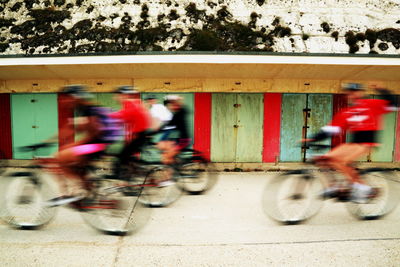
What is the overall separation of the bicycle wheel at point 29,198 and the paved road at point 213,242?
0.45 ft

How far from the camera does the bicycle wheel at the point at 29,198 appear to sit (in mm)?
3529

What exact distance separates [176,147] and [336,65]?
5.36m

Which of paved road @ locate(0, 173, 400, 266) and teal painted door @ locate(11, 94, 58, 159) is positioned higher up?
teal painted door @ locate(11, 94, 58, 159)

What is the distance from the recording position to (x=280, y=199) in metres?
3.94

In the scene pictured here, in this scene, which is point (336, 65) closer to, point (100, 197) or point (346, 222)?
point (346, 222)

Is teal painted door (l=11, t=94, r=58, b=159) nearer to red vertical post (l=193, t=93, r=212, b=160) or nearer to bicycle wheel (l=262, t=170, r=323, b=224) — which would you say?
red vertical post (l=193, t=93, r=212, b=160)

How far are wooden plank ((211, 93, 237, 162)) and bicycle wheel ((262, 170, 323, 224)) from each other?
454 centimetres

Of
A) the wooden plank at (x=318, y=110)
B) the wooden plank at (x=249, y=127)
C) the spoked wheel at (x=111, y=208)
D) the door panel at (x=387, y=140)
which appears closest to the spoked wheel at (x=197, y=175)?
the spoked wheel at (x=111, y=208)

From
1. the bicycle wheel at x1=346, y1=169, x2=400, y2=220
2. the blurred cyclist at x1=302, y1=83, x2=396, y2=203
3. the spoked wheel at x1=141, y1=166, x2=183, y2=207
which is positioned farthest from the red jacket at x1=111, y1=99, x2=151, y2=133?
the bicycle wheel at x1=346, y1=169, x2=400, y2=220

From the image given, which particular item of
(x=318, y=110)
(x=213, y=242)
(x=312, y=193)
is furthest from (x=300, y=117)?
(x=213, y=242)

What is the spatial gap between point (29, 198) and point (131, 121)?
173 cm

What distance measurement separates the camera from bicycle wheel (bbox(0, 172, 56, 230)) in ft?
11.6

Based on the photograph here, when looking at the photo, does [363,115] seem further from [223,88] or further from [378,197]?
[223,88]

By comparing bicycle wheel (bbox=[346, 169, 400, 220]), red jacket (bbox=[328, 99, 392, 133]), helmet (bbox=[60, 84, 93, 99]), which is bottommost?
bicycle wheel (bbox=[346, 169, 400, 220])
